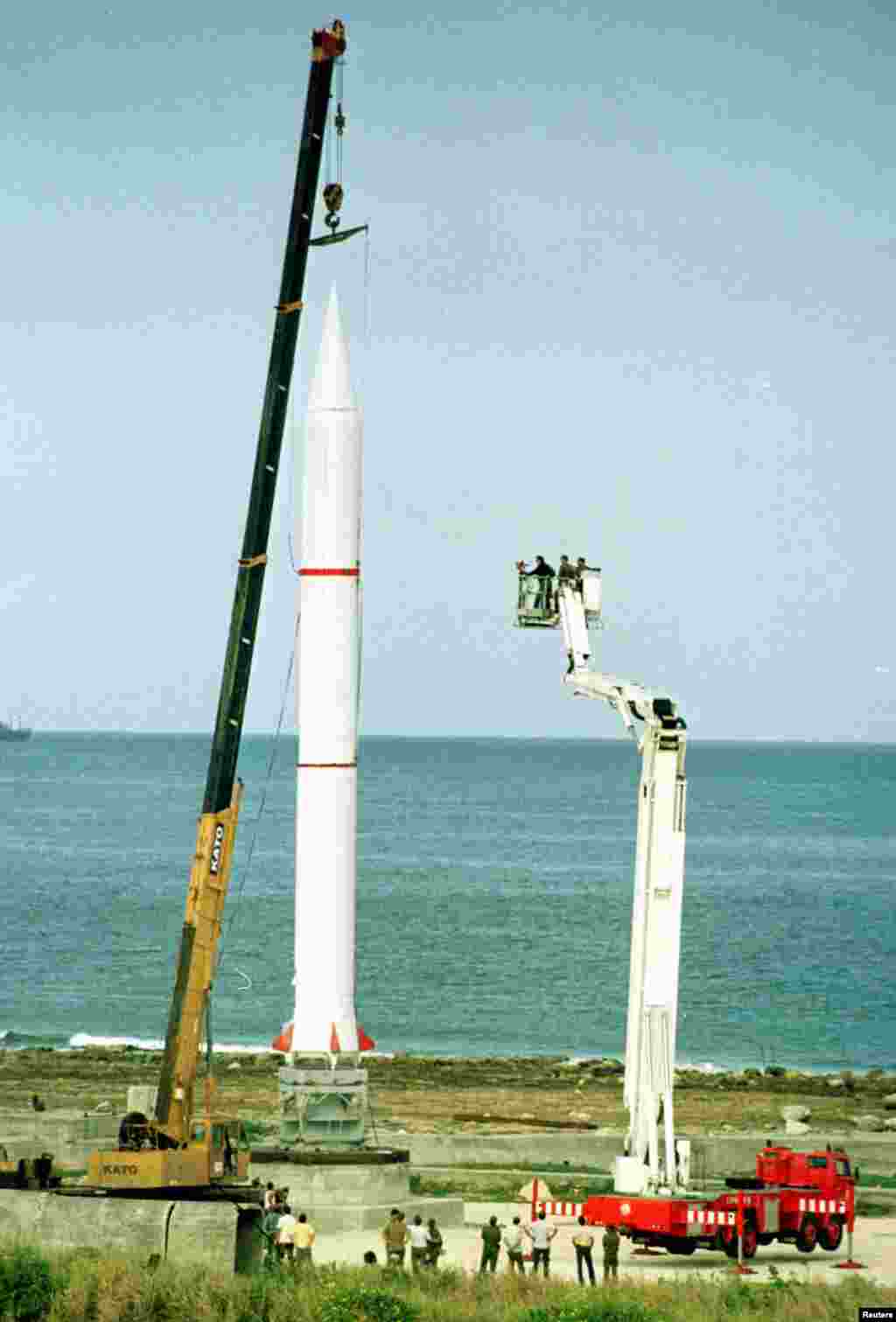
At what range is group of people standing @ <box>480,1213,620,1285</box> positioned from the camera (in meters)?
30.6

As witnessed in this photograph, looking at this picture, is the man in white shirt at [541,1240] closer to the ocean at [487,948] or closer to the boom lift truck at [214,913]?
the boom lift truck at [214,913]

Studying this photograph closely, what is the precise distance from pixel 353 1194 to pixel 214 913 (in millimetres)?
5556

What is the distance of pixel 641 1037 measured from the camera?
32.2 meters

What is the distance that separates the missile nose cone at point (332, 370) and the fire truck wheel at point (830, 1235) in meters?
13.2

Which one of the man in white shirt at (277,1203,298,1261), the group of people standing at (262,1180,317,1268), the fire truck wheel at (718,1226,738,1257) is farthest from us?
the fire truck wheel at (718,1226,738,1257)

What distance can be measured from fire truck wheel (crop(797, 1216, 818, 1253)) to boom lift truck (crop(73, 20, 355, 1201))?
7.35 meters

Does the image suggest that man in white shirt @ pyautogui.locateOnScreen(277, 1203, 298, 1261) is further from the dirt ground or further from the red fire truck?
the dirt ground

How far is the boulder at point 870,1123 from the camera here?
5087 centimetres

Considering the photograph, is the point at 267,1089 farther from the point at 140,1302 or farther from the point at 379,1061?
the point at 140,1302

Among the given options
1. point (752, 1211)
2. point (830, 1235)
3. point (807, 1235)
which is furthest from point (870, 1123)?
point (752, 1211)

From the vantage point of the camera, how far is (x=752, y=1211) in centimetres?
3322

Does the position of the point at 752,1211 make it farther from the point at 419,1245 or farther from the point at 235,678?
the point at 235,678

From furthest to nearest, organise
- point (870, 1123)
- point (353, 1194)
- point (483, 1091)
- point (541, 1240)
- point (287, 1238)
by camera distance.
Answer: point (483, 1091) → point (870, 1123) → point (353, 1194) → point (541, 1240) → point (287, 1238)

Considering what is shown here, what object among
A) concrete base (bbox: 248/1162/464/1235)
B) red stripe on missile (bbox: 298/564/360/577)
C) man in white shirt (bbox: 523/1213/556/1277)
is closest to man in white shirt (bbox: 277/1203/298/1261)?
man in white shirt (bbox: 523/1213/556/1277)
